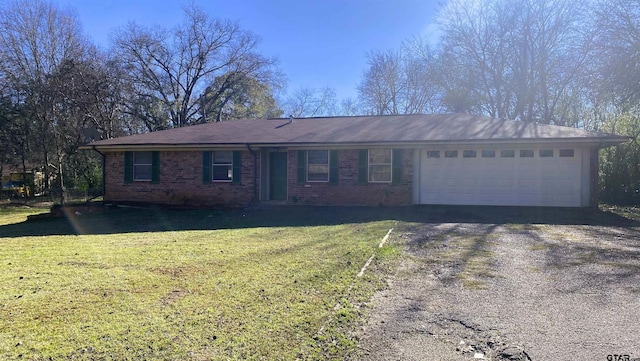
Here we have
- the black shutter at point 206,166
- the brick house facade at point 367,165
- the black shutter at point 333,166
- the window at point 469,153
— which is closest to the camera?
the brick house facade at point 367,165

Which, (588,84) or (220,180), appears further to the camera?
(588,84)

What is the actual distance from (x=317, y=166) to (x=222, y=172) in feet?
11.9

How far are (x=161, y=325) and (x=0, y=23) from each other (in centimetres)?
2594

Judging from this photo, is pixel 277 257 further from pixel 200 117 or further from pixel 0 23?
pixel 200 117

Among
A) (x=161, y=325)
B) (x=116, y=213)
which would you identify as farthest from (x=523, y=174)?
(x=116, y=213)

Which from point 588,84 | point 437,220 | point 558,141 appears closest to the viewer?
point 437,220

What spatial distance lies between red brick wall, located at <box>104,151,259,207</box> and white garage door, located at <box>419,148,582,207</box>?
21.1ft

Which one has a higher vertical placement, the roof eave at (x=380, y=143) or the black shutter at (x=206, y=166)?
the roof eave at (x=380, y=143)

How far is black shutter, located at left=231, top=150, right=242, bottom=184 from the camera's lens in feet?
48.2

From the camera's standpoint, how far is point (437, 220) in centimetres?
1047

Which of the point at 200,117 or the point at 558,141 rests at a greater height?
the point at 200,117

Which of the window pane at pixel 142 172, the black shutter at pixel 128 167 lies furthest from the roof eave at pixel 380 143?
the window pane at pixel 142 172

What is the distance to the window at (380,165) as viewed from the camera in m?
13.8

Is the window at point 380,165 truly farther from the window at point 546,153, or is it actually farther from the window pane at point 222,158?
the window pane at point 222,158
